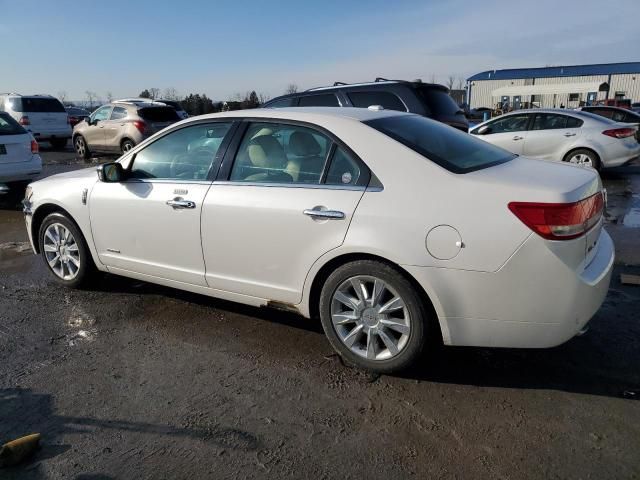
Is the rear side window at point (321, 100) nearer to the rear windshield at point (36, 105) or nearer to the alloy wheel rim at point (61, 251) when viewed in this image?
the alloy wheel rim at point (61, 251)

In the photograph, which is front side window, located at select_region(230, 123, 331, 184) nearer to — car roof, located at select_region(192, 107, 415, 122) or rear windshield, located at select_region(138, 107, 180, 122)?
car roof, located at select_region(192, 107, 415, 122)

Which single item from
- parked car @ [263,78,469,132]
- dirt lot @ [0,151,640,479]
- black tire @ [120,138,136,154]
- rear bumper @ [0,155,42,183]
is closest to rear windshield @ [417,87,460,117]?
parked car @ [263,78,469,132]

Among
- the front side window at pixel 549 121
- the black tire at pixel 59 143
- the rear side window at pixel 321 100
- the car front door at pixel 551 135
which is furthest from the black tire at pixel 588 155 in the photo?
the black tire at pixel 59 143

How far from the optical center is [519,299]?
2758 mm

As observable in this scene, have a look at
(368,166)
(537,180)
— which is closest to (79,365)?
(368,166)

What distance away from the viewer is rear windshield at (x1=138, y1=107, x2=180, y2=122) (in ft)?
48.0

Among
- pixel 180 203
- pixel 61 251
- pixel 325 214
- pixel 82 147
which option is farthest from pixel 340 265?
pixel 82 147

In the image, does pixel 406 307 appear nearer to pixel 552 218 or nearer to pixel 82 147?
pixel 552 218

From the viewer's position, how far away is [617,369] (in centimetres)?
319

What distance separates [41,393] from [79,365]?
352 mm

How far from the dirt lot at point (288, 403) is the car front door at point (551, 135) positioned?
23.7 ft

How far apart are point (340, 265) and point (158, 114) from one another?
13129 millimetres

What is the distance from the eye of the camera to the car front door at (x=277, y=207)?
321 cm

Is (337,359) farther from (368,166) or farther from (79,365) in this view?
(79,365)
